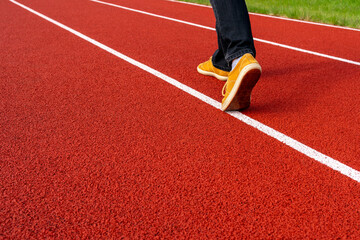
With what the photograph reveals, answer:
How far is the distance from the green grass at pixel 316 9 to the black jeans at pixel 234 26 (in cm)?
470

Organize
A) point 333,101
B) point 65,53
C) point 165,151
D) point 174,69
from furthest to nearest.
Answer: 1. point 65,53
2. point 174,69
3. point 333,101
4. point 165,151

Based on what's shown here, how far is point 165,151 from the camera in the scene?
7.66 ft

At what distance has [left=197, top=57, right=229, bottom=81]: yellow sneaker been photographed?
11.7 feet

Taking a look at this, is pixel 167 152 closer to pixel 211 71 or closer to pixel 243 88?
pixel 243 88

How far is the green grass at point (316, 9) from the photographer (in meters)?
6.84

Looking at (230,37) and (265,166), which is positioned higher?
(230,37)

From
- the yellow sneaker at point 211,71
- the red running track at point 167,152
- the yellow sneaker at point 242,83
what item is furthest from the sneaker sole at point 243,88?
the yellow sneaker at point 211,71

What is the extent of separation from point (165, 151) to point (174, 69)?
191 cm

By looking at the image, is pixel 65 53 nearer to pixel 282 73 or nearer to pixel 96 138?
pixel 96 138

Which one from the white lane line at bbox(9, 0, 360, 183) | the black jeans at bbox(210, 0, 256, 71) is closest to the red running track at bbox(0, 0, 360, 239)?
the white lane line at bbox(9, 0, 360, 183)

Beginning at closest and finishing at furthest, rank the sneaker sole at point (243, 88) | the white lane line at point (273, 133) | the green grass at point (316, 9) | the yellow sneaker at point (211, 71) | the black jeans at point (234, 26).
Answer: the white lane line at point (273, 133) → the sneaker sole at point (243, 88) → the black jeans at point (234, 26) → the yellow sneaker at point (211, 71) → the green grass at point (316, 9)

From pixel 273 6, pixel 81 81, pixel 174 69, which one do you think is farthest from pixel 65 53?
pixel 273 6

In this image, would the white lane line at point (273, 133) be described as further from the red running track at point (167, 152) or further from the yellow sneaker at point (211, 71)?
the yellow sneaker at point (211, 71)

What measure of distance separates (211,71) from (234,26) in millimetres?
1035
